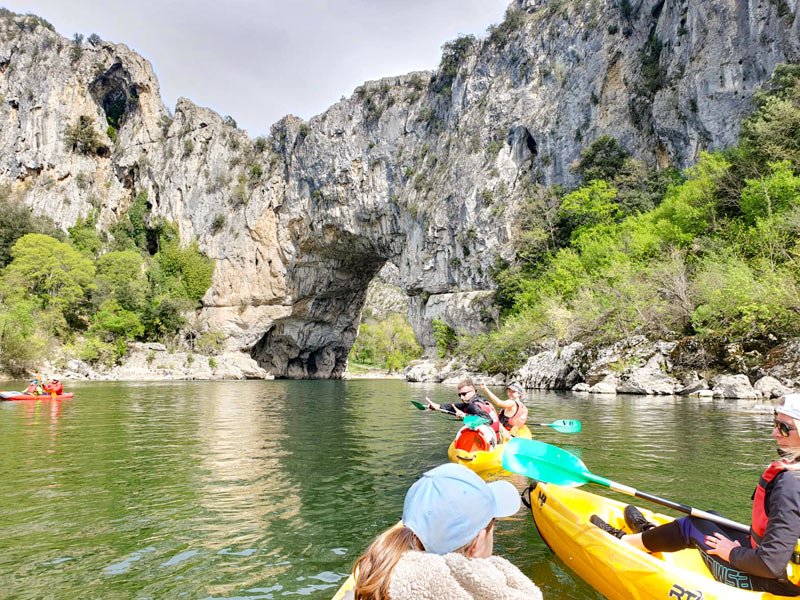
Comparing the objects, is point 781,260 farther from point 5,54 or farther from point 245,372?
point 5,54

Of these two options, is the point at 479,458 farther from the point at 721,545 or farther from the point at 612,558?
the point at 721,545

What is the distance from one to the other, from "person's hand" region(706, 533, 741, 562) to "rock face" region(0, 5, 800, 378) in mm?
25558

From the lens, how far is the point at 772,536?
2.68 meters

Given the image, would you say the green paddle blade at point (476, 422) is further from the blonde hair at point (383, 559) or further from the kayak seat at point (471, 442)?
the blonde hair at point (383, 559)

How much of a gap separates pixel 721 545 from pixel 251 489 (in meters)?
4.85

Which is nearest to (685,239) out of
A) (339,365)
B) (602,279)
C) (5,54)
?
(602,279)

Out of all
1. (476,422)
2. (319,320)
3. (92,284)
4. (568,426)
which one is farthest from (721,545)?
(319,320)

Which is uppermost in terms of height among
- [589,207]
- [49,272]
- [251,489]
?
[589,207]

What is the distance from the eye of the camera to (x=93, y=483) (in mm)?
6141

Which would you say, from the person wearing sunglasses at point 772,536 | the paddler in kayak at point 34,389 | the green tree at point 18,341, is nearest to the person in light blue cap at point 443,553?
the person wearing sunglasses at point 772,536

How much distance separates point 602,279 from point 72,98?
51628mm

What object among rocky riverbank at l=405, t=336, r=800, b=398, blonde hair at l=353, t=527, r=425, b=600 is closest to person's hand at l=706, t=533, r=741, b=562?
blonde hair at l=353, t=527, r=425, b=600

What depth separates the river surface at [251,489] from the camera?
3.70 m

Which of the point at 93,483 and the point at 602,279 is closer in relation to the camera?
the point at 93,483
